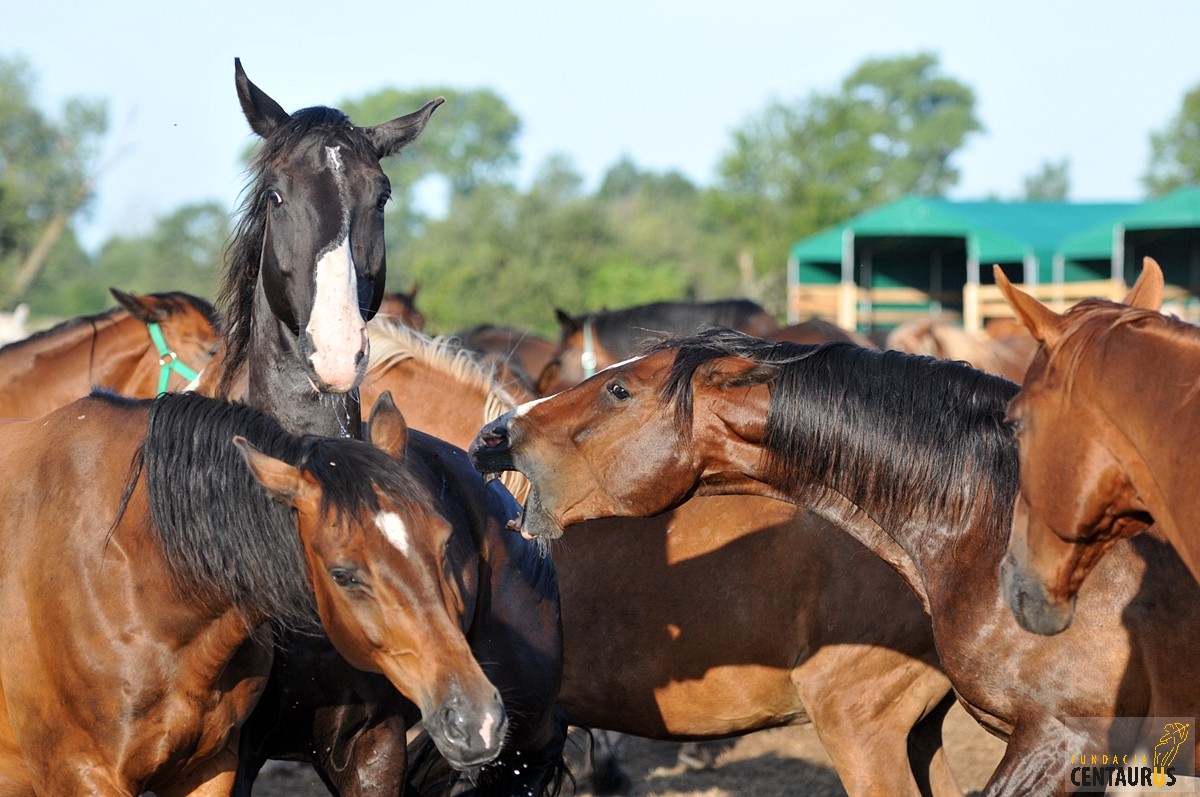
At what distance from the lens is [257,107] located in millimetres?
3686

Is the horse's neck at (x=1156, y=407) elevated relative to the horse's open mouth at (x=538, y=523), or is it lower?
elevated

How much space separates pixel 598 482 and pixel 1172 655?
160cm

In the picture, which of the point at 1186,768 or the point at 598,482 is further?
the point at 598,482

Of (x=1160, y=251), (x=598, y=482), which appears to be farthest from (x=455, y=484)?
(x=1160, y=251)

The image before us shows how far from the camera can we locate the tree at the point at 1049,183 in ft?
298

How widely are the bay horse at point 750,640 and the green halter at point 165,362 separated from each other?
3.12m

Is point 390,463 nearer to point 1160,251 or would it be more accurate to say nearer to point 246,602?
point 246,602

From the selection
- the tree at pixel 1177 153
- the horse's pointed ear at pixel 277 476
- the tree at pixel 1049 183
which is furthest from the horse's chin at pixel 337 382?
the tree at pixel 1049 183

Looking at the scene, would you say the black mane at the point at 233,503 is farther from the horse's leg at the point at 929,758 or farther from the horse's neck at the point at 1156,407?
the horse's leg at the point at 929,758

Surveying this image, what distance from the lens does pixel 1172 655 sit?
127 inches

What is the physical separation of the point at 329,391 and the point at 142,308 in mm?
4149

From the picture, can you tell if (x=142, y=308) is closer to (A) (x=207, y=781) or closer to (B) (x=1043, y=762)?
(A) (x=207, y=781)

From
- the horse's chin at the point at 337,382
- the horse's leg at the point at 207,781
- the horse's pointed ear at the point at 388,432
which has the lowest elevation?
the horse's leg at the point at 207,781

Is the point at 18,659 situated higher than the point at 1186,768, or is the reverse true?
the point at 18,659
